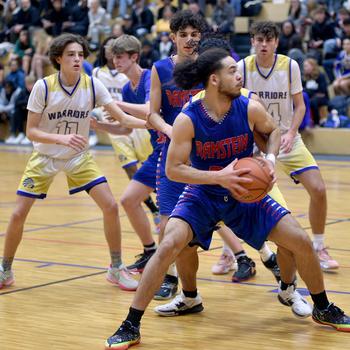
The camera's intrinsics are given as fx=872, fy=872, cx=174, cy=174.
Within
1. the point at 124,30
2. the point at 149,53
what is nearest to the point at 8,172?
the point at 149,53

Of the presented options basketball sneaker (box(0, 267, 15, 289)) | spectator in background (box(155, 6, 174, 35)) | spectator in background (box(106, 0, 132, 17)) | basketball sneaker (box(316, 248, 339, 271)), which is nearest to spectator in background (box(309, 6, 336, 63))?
spectator in background (box(155, 6, 174, 35))

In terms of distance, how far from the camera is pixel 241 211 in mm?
5055

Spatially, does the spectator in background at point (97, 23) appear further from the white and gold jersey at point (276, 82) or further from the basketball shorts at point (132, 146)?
the white and gold jersey at point (276, 82)

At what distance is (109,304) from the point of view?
19.0 ft

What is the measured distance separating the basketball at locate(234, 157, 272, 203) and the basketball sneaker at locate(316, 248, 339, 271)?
219 cm

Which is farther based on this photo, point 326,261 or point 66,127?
point 326,261

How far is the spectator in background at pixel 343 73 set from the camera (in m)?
16.0

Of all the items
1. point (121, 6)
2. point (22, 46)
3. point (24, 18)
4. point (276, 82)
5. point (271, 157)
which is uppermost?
point (276, 82)

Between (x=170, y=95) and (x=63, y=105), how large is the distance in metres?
0.79

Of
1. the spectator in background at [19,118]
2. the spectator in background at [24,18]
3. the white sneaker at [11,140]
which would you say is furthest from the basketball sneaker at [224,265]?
the spectator in background at [24,18]

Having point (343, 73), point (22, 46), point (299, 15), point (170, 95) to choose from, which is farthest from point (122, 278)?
point (22, 46)

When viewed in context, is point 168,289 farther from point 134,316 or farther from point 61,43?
point 61,43

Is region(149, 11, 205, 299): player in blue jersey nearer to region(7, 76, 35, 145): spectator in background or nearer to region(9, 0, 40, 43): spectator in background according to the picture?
region(7, 76, 35, 145): spectator in background

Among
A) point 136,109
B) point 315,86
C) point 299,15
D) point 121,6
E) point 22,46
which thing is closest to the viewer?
point 136,109
